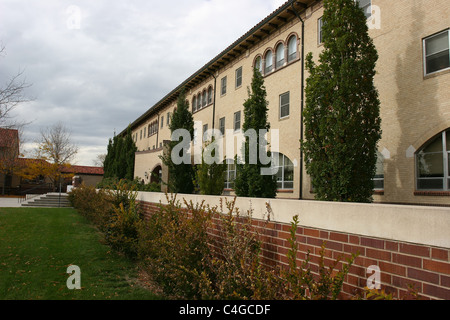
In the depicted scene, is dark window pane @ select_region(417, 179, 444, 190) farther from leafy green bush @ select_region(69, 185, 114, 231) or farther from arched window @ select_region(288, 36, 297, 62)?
leafy green bush @ select_region(69, 185, 114, 231)

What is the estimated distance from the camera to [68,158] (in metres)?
44.8

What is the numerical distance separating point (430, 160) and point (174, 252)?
939cm

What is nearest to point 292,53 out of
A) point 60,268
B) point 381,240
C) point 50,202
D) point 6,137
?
point 60,268

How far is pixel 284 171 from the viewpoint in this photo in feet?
54.1

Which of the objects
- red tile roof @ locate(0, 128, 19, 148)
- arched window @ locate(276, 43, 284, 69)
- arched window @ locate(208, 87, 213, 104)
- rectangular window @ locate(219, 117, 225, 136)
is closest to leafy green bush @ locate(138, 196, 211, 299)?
red tile roof @ locate(0, 128, 19, 148)

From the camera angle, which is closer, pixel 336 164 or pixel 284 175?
pixel 336 164

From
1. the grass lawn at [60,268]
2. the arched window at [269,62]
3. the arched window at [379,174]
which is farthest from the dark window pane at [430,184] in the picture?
the arched window at [269,62]

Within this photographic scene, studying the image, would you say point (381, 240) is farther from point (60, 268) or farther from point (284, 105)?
point (284, 105)

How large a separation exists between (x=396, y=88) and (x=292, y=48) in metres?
6.76

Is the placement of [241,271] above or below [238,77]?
below

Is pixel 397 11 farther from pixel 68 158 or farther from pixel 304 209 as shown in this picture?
pixel 68 158

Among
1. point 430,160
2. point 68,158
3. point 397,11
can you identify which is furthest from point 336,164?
point 68,158
